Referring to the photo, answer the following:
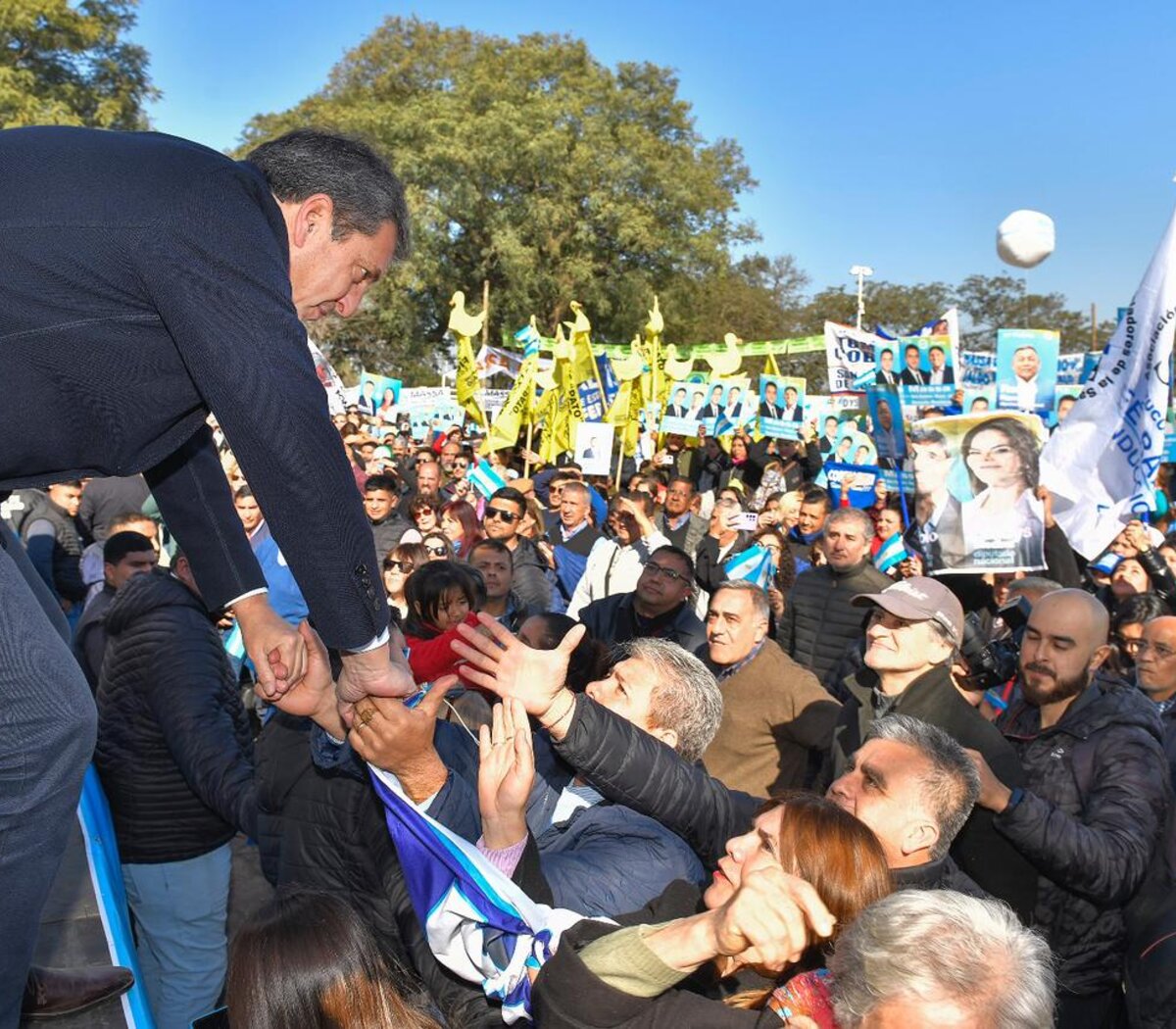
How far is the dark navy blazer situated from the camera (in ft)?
5.76

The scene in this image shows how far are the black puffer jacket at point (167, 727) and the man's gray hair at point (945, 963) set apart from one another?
7.48ft

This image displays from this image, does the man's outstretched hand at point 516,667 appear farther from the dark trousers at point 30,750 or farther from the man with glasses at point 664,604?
the man with glasses at point 664,604

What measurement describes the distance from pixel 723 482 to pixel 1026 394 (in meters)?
4.38

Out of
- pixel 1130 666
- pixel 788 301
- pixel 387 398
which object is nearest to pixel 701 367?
pixel 387 398

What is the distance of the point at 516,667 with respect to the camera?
2469 mm

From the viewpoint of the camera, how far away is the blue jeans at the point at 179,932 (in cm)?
406

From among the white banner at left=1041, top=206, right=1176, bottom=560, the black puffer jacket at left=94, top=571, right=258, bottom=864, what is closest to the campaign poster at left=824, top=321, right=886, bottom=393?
the white banner at left=1041, top=206, right=1176, bottom=560

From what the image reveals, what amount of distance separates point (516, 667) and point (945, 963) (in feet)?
3.24

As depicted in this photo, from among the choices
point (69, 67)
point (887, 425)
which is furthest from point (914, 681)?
point (69, 67)

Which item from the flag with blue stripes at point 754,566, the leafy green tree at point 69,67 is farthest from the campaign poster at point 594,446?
the leafy green tree at point 69,67

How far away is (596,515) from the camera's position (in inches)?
415

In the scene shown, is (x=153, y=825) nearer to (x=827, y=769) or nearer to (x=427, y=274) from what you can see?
(x=827, y=769)

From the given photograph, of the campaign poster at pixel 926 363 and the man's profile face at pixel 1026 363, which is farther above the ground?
the campaign poster at pixel 926 363

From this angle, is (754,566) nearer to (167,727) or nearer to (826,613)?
(826,613)
